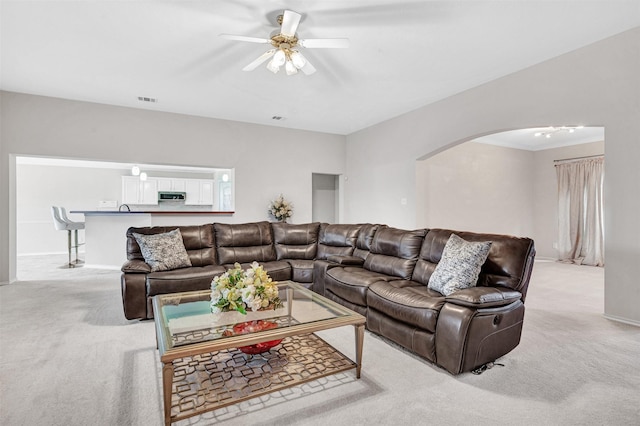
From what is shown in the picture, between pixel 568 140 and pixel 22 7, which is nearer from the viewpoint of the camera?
pixel 22 7

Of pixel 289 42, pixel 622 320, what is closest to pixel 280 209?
pixel 289 42

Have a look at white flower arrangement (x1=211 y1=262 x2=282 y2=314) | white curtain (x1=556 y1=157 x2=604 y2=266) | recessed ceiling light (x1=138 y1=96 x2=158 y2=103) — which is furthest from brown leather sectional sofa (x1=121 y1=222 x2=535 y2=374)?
white curtain (x1=556 y1=157 x2=604 y2=266)

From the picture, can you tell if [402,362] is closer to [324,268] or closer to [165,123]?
[324,268]

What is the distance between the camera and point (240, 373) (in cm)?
211

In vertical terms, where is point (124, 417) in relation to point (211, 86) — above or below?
below

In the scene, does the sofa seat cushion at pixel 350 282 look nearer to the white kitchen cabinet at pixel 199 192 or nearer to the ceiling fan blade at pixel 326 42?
the ceiling fan blade at pixel 326 42

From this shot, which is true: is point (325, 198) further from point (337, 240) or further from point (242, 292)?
point (242, 292)

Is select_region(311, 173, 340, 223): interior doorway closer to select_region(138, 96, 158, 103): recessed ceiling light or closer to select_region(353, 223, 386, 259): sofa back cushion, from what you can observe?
select_region(353, 223, 386, 259): sofa back cushion

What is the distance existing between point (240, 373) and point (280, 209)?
4.65 metres

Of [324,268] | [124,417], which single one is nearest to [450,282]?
[324,268]

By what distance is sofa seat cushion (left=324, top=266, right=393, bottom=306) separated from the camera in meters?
3.01

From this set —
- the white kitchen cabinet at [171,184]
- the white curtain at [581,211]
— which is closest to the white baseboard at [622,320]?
the white curtain at [581,211]

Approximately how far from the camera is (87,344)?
8.98 feet

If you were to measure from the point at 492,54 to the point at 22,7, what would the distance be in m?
4.63
